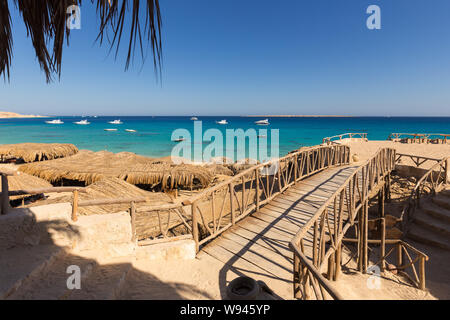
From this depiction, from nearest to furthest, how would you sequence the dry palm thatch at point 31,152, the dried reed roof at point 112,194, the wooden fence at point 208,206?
the wooden fence at point 208,206, the dried reed roof at point 112,194, the dry palm thatch at point 31,152

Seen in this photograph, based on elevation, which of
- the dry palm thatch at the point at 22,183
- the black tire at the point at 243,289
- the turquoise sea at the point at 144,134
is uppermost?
the turquoise sea at the point at 144,134

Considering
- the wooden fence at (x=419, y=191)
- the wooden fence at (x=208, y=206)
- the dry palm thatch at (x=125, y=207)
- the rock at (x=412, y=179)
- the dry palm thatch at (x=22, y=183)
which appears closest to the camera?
the wooden fence at (x=208, y=206)

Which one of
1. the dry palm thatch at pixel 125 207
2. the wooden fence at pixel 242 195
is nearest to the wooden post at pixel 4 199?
the dry palm thatch at pixel 125 207

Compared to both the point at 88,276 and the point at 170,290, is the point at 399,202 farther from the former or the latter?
the point at 88,276

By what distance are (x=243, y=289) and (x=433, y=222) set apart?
31.3 ft

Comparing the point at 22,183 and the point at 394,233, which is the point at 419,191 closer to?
the point at 394,233

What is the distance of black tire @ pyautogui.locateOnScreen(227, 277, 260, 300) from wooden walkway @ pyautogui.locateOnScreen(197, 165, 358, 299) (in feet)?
2.36

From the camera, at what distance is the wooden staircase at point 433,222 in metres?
8.13

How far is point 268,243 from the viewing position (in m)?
4.80

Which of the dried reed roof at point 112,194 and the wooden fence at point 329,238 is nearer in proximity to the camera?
the wooden fence at point 329,238

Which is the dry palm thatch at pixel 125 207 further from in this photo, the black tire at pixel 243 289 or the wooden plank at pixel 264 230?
the black tire at pixel 243 289

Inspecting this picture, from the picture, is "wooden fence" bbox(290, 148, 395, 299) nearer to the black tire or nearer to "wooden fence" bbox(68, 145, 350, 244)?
the black tire

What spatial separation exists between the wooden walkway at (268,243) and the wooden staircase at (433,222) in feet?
14.5
